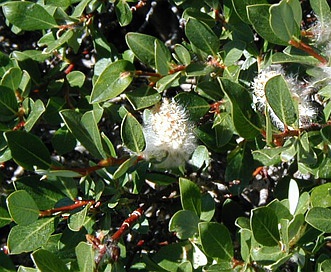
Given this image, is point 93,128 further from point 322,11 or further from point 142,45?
point 322,11

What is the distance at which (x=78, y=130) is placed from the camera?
5.09 feet

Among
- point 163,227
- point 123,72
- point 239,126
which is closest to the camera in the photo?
point 239,126

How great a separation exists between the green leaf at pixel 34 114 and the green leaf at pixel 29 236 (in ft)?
0.98

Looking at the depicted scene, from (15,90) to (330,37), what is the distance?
95 cm

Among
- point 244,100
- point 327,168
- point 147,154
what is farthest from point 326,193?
point 147,154

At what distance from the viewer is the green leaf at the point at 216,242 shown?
5.10 feet

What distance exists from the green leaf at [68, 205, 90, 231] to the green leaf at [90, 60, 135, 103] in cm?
31

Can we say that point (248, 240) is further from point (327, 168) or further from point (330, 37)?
point (330, 37)

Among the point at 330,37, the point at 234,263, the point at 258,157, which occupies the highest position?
the point at 330,37

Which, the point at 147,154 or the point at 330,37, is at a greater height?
the point at 330,37

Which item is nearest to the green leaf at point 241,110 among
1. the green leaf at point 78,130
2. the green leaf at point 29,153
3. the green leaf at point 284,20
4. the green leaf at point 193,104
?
the green leaf at point 284,20

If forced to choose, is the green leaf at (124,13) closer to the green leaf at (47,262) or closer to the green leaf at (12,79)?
the green leaf at (12,79)

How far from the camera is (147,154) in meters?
1.68

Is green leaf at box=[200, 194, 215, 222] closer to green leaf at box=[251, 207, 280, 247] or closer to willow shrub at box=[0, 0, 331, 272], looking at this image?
willow shrub at box=[0, 0, 331, 272]
